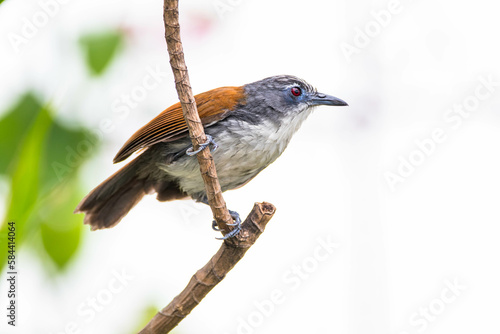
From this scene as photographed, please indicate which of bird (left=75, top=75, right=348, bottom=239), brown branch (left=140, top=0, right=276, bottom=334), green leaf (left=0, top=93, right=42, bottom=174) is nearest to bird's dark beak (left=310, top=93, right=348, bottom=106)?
bird (left=75, top=75, right=348, bottom=239)

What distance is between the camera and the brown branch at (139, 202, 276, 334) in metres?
2.90

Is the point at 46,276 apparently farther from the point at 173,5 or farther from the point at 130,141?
the point at 173,5

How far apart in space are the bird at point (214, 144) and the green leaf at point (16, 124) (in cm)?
77

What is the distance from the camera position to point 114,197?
397 cm

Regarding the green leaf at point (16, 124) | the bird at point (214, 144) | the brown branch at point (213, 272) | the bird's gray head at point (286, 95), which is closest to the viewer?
the green leaf at point (16, 124)

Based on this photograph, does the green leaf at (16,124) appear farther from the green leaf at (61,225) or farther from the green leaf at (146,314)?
the green leaf at (146,314)

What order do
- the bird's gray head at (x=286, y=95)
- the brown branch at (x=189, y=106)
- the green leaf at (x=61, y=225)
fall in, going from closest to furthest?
the brown branch at (x=189, y=106) → the green leaf at (x=61, y=225) → the bird's gray head at (x=286, y=95)

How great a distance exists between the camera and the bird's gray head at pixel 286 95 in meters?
3.72

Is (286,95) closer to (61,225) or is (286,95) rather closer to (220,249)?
(220,249)

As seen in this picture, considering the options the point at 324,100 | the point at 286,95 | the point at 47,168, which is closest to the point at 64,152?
the point at 47,168

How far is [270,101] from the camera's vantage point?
3.71 meters

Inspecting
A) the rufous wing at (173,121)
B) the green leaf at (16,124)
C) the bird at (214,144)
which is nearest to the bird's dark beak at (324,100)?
the bird at (214,144)

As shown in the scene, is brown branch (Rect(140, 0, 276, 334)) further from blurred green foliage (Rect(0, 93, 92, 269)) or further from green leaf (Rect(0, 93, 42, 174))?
green leaf (Rect(0, 93, 42, 174))

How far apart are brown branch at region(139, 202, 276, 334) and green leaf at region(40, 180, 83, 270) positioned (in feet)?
1.81
